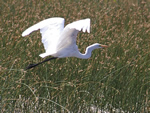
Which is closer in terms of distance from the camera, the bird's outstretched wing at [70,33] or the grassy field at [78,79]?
the bird's outstretched wing at [70,33]

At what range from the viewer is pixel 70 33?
14.6 feet

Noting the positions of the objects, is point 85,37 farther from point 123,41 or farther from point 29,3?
point 29,3

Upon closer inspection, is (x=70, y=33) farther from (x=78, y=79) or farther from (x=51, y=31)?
(x=78, y=79)

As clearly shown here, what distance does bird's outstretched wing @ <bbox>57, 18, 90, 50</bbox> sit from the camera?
3.87m

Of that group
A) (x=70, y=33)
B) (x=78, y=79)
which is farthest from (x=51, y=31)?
(x=78, y=79)

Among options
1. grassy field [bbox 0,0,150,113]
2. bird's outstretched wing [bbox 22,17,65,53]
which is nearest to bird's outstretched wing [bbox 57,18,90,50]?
bird's outstretched wing [bbox 22,17,65,53]

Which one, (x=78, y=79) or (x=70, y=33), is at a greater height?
(x=70, y=33)

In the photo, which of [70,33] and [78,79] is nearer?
[70,33]

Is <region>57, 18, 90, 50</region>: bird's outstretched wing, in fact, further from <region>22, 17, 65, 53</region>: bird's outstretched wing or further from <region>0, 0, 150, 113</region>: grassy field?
<region>0, 0, 150, 113</region>: grassy field

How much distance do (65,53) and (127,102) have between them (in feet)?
3.40

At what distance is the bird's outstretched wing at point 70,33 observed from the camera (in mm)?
3871

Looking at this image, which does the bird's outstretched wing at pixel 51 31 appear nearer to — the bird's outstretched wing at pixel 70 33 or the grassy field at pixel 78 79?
the bird's outstretched wing at pixel 70 33

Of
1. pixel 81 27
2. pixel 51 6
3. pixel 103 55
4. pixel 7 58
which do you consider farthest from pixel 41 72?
pixel 51 6

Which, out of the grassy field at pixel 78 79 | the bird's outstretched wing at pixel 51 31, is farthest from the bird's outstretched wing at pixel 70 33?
the grassy field at pixel 78 79
